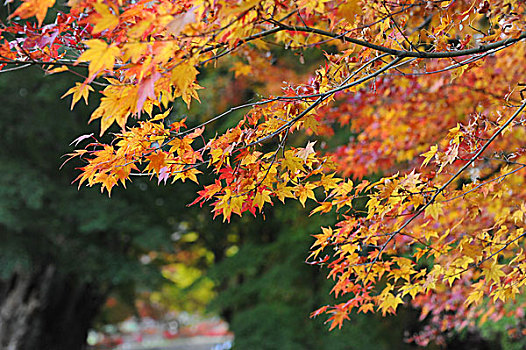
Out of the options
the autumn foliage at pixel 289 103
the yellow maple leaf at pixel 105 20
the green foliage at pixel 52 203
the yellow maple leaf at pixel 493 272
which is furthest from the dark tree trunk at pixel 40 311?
the yellow maple leaf at pixel 105 20

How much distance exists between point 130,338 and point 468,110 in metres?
26.1

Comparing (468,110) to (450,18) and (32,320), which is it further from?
(32,320)

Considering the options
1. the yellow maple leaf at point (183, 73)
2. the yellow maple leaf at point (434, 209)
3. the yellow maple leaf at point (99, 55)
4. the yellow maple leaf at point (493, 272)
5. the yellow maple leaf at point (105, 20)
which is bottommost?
the yellow maple leaf at point (493, 272)

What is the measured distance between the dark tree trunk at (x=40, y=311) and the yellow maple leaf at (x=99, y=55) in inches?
377

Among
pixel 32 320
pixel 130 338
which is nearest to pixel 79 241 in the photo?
pixel 32 320

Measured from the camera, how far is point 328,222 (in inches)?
307

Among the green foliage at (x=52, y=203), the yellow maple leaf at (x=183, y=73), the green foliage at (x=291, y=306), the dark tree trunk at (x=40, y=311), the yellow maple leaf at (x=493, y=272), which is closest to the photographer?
the yellow maple leaf at (x=183, y=73)

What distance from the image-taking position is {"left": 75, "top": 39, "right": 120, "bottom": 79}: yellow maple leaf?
1.57m

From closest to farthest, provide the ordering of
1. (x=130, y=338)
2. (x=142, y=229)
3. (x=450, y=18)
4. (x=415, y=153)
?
(x=450, y=18) < (x=415, y=153) < (x=142, y=229) < (x=130, y=338)

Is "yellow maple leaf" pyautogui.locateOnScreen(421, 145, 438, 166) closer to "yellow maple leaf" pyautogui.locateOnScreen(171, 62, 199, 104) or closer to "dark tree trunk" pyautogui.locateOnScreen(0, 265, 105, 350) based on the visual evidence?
"yellow maple leaf" pyautogui.locateOnScreen(171, 62, 199, 104)

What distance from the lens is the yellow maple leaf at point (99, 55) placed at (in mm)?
1571

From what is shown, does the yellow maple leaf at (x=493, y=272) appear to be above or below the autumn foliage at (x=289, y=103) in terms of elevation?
below

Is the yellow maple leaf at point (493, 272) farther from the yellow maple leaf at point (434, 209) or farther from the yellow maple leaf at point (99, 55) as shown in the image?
the yellow maple leaf at point (99, 55)

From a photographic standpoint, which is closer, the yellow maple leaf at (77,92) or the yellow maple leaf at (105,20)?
the yellow maple leaf at (105,20)
